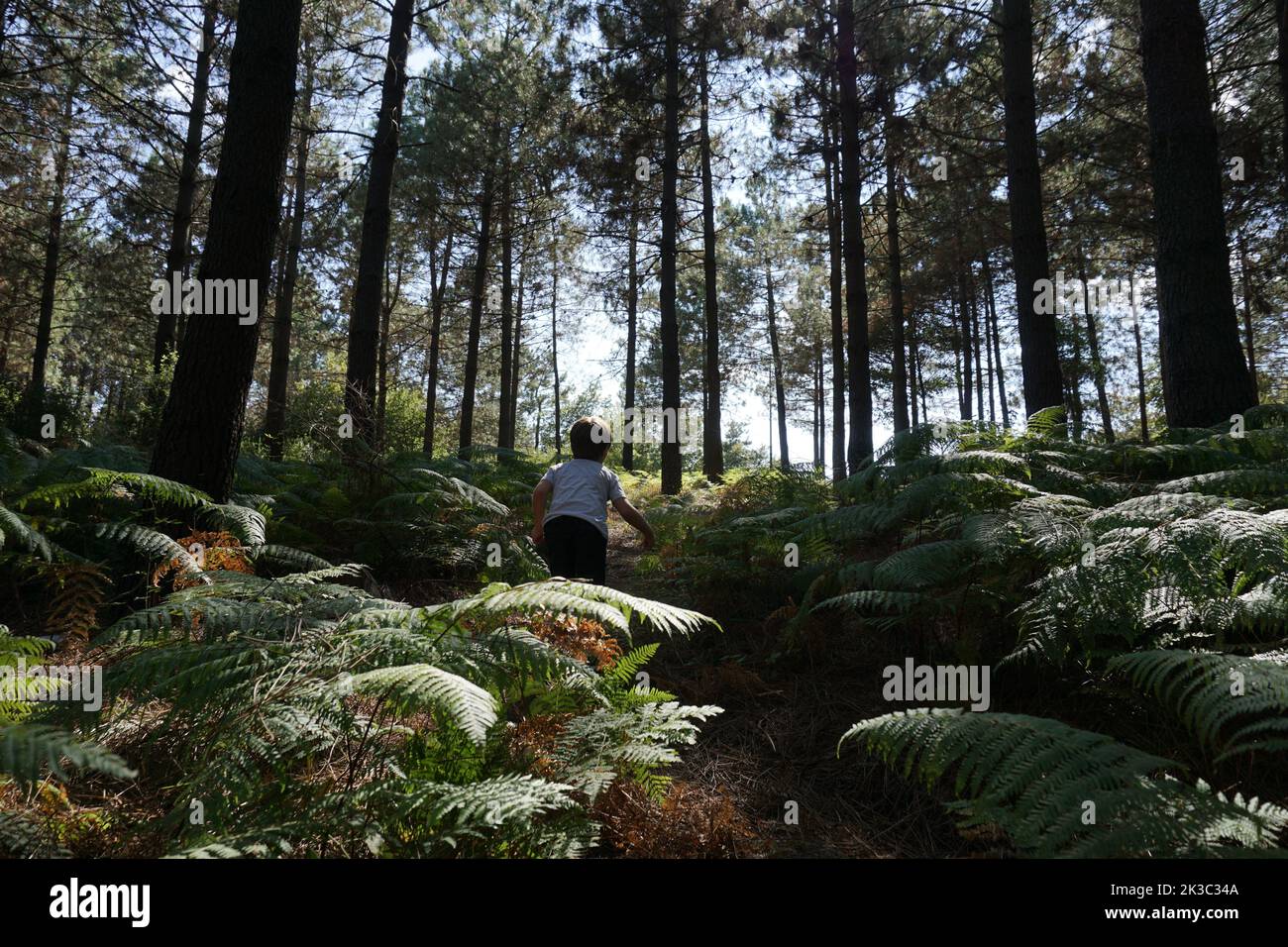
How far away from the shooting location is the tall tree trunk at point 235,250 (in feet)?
14.5

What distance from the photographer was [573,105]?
13445 millimetres

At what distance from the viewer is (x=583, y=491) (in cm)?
454

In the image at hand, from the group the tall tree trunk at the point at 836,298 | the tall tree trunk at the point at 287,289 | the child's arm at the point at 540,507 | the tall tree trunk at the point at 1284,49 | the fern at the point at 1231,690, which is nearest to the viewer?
the fern at the point at 1231,690

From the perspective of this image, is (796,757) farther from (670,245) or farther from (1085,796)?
(670,245)

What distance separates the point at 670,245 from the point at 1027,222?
7.10 meters

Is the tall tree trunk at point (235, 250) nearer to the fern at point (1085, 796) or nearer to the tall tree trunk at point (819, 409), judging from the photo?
the fern at point (1085, 796)

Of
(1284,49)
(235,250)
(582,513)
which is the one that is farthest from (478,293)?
(1284,49)

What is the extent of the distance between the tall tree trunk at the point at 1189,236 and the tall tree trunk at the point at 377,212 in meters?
8.89

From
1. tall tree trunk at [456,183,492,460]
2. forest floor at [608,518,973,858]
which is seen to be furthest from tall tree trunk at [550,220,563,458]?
forest floor at [608,518,973,858]

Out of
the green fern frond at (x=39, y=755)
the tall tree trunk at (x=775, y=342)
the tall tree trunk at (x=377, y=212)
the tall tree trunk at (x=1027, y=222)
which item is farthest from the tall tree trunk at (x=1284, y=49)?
the tall tree trunk at (x=775, y=342)

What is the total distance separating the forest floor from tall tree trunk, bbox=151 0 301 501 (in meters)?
3.54

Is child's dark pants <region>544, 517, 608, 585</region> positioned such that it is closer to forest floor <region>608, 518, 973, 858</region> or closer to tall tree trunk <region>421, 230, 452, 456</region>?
forest floor <region>608, 518, 973, 858</region>

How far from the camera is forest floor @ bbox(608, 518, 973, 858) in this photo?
2.39 metres
